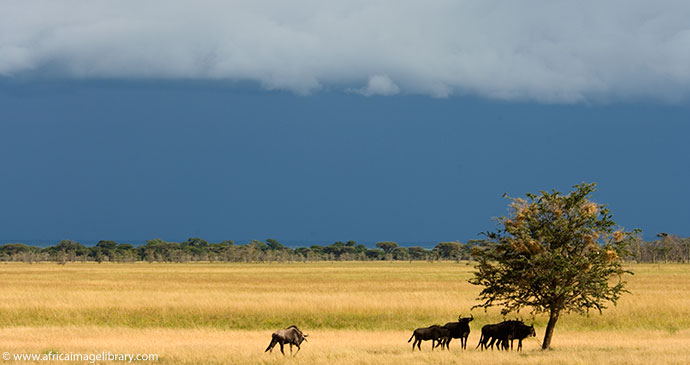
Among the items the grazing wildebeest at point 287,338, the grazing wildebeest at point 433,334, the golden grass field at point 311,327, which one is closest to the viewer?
the grazing wildebeest at point 287,338

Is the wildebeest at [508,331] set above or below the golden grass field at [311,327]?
above

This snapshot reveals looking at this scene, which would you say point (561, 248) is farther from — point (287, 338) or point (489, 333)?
point (287, 338)

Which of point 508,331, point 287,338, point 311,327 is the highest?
point 508,331

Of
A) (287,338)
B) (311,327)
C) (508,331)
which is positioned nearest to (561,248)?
(508,331)

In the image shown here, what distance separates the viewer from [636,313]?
4412 cm

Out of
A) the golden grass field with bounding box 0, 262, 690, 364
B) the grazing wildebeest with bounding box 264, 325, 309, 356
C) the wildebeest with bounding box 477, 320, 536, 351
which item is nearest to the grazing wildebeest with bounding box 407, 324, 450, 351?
the golden grass field with bounding box 0, 262, 690, 364

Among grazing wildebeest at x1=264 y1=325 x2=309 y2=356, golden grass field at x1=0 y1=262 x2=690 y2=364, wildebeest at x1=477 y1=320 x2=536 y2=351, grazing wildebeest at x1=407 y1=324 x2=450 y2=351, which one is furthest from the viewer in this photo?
wildebeest at x1=477 y1=320 x2=536 y2=351

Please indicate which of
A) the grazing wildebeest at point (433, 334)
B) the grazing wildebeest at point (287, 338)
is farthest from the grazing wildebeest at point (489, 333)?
the grazing wildebeest at point (287, 338)

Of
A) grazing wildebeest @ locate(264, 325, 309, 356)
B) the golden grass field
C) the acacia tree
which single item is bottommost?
the golden grass field

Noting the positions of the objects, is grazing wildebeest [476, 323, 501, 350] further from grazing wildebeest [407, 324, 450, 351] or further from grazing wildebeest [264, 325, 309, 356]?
grazing wildebeest [264, 325, 309, 356]

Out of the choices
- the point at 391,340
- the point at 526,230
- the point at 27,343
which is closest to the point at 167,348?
the point at 27,343

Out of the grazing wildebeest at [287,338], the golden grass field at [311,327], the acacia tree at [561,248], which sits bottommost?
the golden grass field at [311,327]

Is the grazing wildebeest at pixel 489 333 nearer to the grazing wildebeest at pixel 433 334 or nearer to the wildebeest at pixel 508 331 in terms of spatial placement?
the wildebeest at pixel 508 331

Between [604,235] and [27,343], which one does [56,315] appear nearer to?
[27,343]
